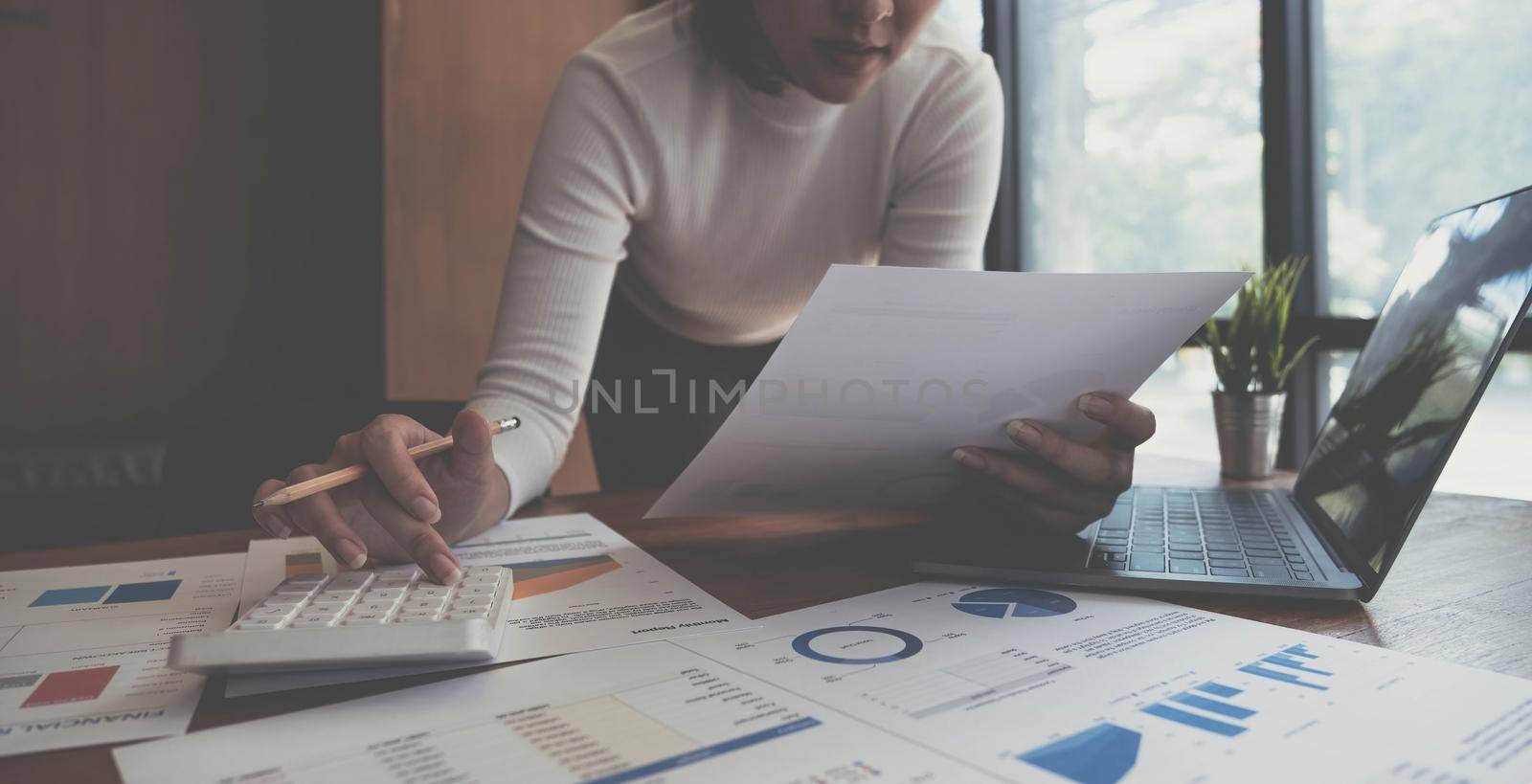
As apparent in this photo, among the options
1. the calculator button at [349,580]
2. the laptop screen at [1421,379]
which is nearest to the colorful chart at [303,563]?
the calculator button at [349,580]

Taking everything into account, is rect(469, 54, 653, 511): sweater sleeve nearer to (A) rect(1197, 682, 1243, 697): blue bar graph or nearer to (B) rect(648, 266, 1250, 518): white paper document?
(B) rect(648, 266, 1250, 518): white paper document

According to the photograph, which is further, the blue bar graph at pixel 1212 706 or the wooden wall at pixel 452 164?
the wooden wall at pixel 452 164

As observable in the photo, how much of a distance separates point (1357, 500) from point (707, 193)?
810 mm

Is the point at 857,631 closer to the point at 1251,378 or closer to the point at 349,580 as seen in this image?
the point at 349,580

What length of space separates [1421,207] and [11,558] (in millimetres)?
2253

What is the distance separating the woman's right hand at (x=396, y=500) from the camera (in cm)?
Answer: 63

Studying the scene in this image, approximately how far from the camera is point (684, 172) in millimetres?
1207

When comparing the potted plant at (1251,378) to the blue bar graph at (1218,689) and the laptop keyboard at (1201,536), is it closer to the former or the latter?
the laptop keyboard at (1201,536)

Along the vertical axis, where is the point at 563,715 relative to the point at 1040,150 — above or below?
below

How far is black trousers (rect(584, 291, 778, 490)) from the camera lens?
141 cm

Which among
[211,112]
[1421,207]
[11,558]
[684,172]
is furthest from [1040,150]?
[11,558]

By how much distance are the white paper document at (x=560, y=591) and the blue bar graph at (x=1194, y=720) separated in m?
0.23

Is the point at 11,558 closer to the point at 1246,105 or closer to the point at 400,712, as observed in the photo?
the point at 400,712

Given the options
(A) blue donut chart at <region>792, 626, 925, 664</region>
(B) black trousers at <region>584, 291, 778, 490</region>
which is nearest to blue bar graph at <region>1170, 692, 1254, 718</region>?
(A) blue donut chart at <region>792, 626, 925, 664</region>
